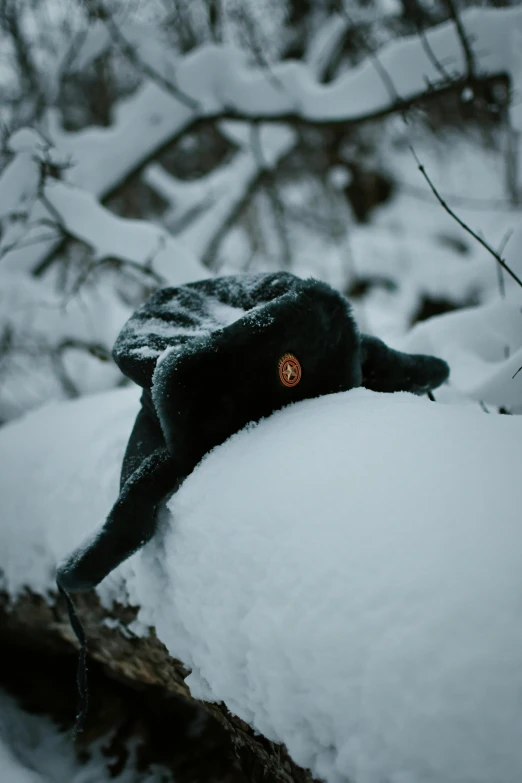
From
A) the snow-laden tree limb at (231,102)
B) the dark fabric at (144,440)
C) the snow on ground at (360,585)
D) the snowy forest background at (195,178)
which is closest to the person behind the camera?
the snow on ground at (360,585)

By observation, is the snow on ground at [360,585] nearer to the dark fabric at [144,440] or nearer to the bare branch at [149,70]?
the dark fabric at [144,440]

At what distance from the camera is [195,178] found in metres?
7.62

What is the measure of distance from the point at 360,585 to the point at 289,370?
0.45 meters

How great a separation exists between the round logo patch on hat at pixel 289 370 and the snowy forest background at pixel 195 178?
33 cm

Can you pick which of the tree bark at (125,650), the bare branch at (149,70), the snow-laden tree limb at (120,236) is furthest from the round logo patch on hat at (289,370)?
the bare branch at (149,70)

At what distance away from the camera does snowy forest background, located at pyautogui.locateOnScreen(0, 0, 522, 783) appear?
1.48 metres

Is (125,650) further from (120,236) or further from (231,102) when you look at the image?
(231,102)

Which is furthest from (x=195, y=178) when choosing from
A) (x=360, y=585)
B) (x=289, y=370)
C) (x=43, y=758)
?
(x=360, y=585)

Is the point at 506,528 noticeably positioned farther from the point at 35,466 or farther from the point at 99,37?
the point at 99,37

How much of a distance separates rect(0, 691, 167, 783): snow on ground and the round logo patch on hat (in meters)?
1.31

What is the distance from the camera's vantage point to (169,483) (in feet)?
2.89

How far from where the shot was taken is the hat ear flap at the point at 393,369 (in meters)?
1.15

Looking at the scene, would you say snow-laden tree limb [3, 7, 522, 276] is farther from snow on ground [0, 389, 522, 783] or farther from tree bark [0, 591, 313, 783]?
snow on ground [0, 389, 522, 783]

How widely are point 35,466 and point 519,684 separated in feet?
5.40
